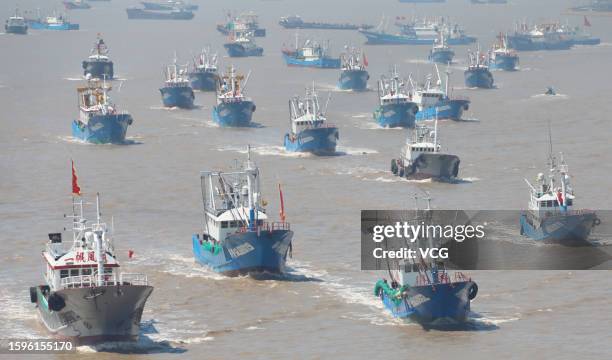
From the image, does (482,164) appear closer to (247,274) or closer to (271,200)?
(271,200)

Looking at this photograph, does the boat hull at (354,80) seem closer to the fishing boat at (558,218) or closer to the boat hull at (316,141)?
the boat hull at (316,141)

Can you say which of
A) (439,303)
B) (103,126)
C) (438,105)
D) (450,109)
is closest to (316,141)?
(103,126)

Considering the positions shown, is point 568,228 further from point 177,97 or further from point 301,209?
point 177,97

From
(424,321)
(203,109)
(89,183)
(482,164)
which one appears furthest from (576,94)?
(424,321)

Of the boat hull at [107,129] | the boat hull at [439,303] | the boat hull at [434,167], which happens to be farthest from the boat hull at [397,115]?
the boat hull at [439,303]

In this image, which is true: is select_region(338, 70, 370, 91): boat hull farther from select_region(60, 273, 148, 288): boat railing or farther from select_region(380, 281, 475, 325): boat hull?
select_region(60, 273, 148, 288): boat railing

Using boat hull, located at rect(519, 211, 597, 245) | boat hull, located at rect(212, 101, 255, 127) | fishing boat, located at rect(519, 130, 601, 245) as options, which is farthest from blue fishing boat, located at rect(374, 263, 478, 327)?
boat hull, located at rect(212, 101, 255, 127)
